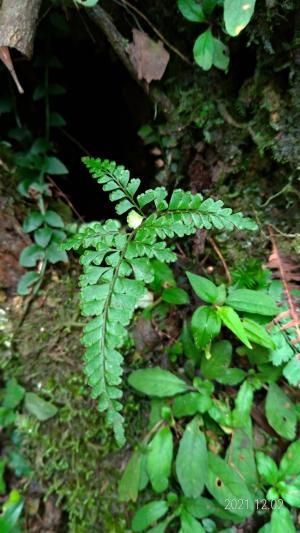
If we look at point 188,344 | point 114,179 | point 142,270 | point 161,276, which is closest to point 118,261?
point 142,270

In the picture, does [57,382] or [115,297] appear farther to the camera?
[57,382]

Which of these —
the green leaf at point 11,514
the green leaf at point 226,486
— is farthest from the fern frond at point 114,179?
the green leaf at point 11,514

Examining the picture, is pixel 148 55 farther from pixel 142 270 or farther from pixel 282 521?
pixel 282 521

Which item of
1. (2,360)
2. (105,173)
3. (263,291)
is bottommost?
(263,291)

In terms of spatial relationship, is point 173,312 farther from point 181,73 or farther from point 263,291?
point 181,73

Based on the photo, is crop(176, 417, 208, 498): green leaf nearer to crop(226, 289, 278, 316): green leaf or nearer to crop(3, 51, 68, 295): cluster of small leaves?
crop(226, 289, 278, 316): green leaf

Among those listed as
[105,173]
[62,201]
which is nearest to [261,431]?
A: [105,173]
